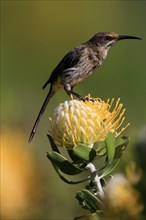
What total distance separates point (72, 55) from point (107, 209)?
4.55 m

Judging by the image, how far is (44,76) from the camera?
477 inches

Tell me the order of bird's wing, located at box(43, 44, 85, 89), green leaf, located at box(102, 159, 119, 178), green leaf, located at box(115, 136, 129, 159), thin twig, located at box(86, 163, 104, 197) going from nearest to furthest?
thin twig, located at box(86, 163, 104, 197), green leaf, located at box(115, 136, 129, 159), green leaf, located at box(102, 159, 119, 178), bird's wing, located at box(43, 44, 85, 89)

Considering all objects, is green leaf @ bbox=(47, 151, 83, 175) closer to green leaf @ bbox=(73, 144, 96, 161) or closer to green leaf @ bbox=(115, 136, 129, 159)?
green leaf @ bbox=(73, 144, 96, 161)

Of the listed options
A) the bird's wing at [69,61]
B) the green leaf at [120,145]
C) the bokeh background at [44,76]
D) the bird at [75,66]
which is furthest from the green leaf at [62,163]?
the bird's wing at [69,61]

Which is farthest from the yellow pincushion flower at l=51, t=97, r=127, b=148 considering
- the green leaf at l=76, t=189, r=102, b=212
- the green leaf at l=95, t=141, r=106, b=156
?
the green leaf at l=76, t=189, r=102, b=212

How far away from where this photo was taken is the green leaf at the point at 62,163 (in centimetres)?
249

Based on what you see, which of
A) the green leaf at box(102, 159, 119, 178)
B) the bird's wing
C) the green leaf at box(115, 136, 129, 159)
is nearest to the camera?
the green leaf at box(115, 136, 129, 159)

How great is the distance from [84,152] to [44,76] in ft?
31.5

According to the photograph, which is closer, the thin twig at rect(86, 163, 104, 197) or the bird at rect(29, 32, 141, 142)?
the thin twig at rect(86, 163, 104, 197)

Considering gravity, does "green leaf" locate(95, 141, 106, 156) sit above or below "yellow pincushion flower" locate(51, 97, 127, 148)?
below

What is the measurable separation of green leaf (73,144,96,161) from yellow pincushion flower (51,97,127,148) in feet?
0.40

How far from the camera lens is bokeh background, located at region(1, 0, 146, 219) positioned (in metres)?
2.26

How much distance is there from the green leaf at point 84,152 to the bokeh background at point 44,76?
0.12 m

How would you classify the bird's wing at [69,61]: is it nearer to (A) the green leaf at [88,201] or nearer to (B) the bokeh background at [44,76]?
(B) the bokeh background at [44,76]
